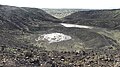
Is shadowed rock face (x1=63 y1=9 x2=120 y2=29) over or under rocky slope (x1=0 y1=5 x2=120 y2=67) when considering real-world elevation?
under

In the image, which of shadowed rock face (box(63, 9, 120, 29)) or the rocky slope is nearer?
the rocky slope

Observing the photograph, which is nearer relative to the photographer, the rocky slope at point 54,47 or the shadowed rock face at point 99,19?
the rocky slope at point 54,47

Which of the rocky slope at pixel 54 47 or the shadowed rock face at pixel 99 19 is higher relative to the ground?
the rocky slope at pixel 54 47

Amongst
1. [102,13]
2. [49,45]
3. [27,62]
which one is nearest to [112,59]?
[27,62]

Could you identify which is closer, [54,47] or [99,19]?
[54,47]

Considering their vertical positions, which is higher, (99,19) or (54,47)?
(54,47)

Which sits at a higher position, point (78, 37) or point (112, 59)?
point (112, 59)

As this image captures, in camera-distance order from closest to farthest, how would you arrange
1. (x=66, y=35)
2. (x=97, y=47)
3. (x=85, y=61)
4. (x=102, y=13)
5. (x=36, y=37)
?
1. (x=85, y=61)
2. (x=97, y=47)
3. (x=36, y=37)
4. (x=66, y=35)
5. (x=102, y=13)

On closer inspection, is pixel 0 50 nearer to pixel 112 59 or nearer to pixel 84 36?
pixel 112 59
